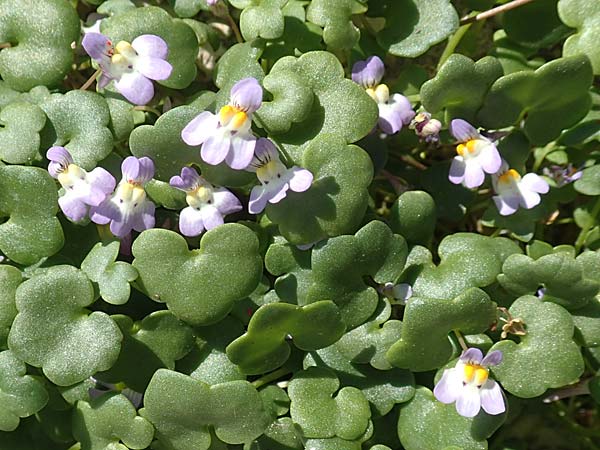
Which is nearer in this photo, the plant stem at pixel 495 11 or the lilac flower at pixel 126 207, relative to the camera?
the lilac flower at pixel 126 207

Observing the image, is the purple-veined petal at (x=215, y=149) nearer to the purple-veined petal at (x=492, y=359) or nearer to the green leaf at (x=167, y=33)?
the green leaf at (x=167, y=33)

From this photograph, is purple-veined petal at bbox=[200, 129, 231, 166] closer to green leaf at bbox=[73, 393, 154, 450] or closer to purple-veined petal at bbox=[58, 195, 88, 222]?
purple-veined petal at bbox=[58, 195, 88, 222]

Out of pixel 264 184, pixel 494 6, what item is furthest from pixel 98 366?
pixel 494 6

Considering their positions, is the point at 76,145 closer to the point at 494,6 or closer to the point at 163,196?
the point at 163,196

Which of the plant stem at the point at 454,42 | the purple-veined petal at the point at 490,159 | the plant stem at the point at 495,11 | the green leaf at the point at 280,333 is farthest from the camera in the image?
the plant stem at the point at 454,42

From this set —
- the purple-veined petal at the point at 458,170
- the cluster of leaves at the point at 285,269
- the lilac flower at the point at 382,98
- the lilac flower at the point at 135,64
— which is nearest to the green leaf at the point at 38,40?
the cluster of leaves at the point at 285,269

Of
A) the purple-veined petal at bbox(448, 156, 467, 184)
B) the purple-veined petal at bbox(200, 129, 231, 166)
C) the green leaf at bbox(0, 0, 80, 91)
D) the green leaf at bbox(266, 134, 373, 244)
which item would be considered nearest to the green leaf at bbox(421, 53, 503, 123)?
the purple-veined petal at bbox(448, 156, 467, 184)

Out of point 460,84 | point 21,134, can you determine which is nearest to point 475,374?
point 460,84

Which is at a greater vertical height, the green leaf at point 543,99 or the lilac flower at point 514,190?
the green leaf at point 543,99
